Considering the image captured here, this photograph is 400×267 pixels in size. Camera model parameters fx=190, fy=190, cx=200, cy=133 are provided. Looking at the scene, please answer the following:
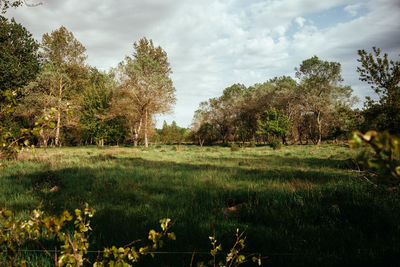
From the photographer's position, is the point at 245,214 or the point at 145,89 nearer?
the point at 245,214

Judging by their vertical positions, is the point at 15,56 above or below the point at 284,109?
above

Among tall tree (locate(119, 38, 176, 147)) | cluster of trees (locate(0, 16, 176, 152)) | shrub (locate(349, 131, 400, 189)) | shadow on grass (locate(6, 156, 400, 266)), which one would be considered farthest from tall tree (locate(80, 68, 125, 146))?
shrub (locate(349, 131, 400, 189))

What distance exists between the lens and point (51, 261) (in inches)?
110

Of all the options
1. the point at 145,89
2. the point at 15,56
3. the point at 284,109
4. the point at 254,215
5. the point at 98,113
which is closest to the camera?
the point at 254,215

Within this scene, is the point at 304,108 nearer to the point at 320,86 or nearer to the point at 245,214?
the point at 320,86

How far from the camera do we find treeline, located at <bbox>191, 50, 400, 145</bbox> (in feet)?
28.9

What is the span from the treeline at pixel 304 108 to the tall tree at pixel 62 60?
3134cm

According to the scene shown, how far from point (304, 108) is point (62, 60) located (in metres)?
48.1

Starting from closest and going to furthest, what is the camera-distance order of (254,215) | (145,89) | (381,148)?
1. (381,148)
2. (254,215)
3. (145,89)

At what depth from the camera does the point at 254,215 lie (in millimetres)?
4242

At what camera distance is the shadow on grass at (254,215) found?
3029mm

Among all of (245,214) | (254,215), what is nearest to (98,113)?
(245,214)

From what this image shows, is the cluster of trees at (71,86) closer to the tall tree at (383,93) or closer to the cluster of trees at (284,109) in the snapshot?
the cluster of trees at (284,109)

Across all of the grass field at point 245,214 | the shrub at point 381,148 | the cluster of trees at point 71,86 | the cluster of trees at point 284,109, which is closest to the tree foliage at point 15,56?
the cluster of trees at point 71,86
